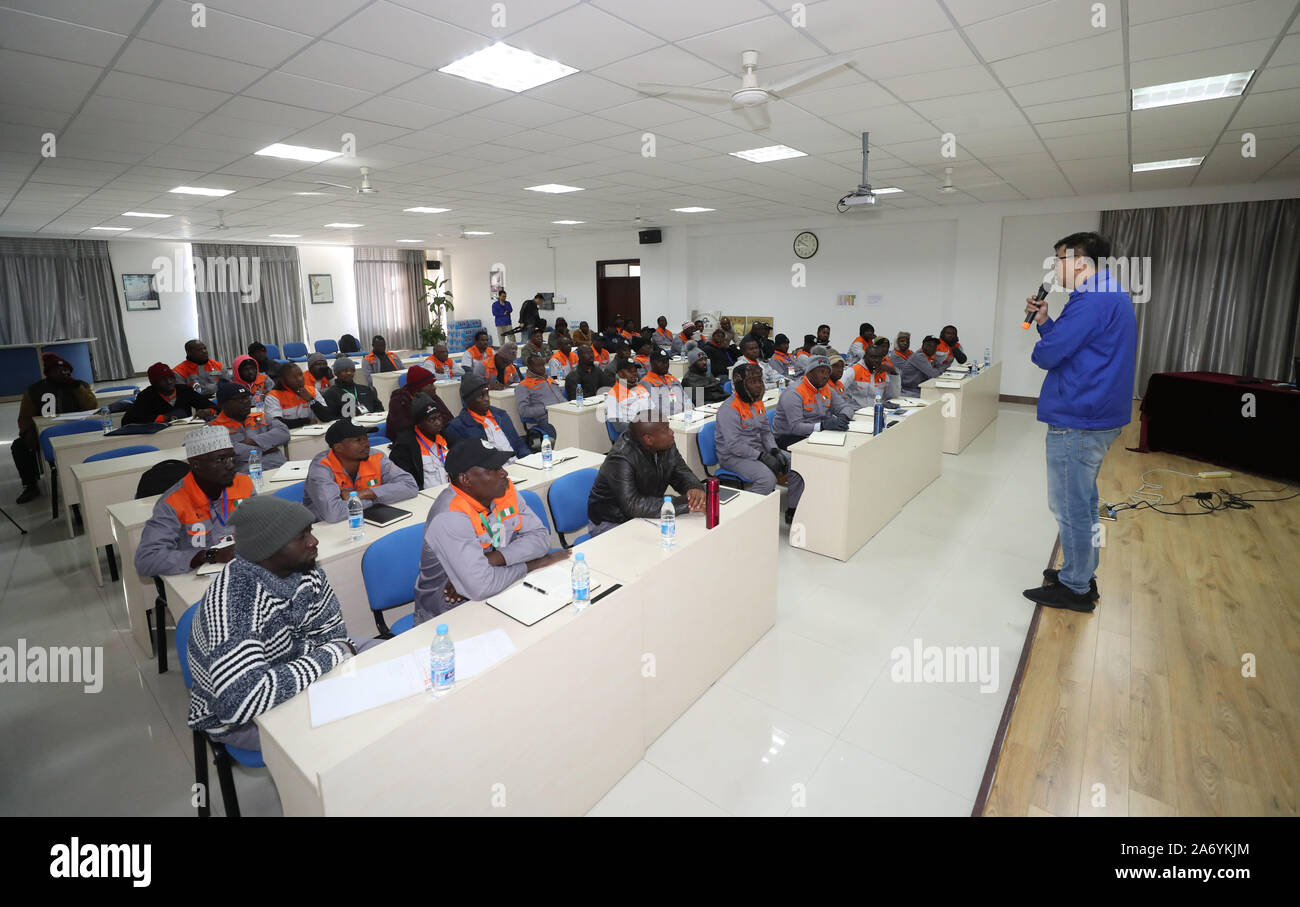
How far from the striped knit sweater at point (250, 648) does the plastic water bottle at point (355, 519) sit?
1.08 m

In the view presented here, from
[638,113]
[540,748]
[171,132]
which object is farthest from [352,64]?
[540,748]

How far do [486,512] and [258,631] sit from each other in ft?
3.28

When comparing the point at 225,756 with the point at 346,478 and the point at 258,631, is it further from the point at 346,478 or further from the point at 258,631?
the point at 346,478

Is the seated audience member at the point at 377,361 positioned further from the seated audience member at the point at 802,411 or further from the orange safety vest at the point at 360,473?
the seated audience member at the point at 802,411

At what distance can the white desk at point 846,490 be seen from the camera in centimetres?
434

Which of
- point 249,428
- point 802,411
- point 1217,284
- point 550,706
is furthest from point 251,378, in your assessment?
point 1217,284

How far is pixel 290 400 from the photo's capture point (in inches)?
246

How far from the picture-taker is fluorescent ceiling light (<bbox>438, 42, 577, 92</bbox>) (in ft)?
11.3

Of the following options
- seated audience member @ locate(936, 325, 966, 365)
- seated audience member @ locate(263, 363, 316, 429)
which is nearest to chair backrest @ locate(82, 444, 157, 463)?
seated audience member @ locate(263, 363, 316, 429)

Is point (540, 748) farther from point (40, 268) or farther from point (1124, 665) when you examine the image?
point (40, 268)

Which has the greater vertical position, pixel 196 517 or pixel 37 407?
pixel 37 407

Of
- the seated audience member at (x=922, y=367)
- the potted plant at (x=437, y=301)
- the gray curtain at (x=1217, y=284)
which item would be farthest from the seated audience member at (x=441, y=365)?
the gray curtain at (x=1217, y=284)

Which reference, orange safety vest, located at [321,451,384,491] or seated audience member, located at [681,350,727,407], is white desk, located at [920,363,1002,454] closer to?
seated audience member, located at [681,350,727,407]

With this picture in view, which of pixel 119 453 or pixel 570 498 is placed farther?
pixel 119 453
